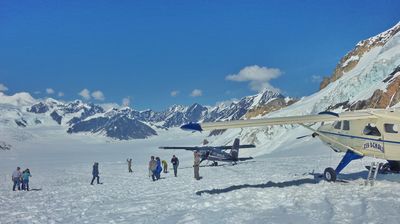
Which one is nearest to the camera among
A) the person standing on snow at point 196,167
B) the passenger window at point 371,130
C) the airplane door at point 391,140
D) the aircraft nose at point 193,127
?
the aircraft nose at point 193,127

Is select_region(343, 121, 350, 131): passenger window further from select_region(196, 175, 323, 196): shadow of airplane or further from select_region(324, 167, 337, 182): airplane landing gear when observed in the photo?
select_region(196, 175, 323, 196): shadow of airplane

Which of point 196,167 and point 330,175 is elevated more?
point 196,167

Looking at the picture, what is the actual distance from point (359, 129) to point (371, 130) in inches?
22.2

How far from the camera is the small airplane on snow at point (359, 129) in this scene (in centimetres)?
1562

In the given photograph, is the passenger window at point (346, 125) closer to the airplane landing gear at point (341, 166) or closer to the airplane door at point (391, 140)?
the airplane landing gear at point (341, 166)

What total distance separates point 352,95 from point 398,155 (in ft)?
220

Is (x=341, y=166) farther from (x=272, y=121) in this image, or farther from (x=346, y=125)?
(x=272, y=121)

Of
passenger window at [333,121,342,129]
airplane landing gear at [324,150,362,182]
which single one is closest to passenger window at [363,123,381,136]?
airplane landing gear at [324,150,362,182]

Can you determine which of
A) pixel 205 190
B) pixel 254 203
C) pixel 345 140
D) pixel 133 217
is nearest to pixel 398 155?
pixel 345 140

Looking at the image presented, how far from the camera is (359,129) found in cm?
1675

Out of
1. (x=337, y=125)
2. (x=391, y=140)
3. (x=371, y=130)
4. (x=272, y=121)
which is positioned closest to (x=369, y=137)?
(x=371, y=130)

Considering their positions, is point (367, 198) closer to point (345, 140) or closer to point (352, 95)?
point (345, 140)

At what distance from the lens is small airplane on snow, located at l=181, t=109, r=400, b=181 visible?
1562 centimetres

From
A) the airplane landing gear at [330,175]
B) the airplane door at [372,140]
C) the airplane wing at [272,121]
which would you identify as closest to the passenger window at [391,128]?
the airplane door at [372,140]
